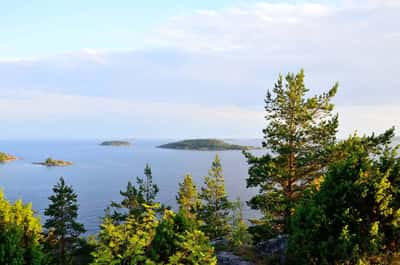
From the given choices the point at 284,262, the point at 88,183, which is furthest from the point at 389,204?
the point at 88,183

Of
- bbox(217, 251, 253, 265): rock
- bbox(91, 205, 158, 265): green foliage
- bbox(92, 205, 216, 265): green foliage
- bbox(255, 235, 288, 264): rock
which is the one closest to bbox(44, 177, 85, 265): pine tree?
bbox(217, 251, 253, 265): rock

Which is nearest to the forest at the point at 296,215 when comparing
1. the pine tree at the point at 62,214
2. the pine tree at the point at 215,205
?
the pine tree at the point at 62,214

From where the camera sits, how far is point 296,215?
17.3 metres

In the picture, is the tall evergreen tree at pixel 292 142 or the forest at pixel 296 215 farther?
the tall evergreen tree at pixel 292 142

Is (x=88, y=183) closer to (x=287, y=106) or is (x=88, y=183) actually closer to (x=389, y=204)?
(x=287, y=106)

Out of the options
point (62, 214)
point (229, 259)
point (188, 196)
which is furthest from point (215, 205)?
point (229, 259)

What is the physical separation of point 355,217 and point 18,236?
58.0 feet

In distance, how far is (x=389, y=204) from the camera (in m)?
15.5

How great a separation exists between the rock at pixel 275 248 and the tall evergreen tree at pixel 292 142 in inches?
175

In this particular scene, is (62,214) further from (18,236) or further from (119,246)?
(119,246)

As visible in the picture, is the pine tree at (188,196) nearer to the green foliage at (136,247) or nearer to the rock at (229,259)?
the rock at (229,259)

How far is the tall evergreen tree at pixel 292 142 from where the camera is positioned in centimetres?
2598

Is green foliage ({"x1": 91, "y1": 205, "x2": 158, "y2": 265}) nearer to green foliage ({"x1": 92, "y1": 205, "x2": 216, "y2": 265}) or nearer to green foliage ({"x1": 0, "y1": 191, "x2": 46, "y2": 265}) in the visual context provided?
green foliage ({"x1": 92, "y1": 205, "x2": 216, "y2": 265})

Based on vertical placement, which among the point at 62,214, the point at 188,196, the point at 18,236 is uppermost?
the point at 18,236
